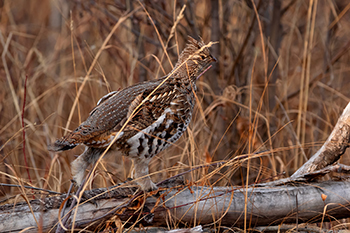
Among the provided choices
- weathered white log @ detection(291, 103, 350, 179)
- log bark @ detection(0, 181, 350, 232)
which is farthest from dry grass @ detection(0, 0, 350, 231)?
log bark @ detection(0, 181, 350, 232)

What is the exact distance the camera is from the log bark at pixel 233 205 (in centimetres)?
245

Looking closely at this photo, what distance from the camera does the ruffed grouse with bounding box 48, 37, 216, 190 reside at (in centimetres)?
237

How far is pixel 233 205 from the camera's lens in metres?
2.54

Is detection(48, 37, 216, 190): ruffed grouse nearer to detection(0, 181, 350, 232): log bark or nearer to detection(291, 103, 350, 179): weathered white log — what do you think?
detection(0, 181, 350, 232): log bark

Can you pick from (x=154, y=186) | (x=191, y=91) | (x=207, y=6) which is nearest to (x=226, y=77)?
(x=207, y=6)

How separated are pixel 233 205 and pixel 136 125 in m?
0.78

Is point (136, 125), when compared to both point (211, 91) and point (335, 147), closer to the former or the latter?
point (335, 147)

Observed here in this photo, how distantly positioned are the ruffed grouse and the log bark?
185 millimetres

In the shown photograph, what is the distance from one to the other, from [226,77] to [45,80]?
3.04 m

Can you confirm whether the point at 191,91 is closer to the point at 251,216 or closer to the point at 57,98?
the point at 251,216

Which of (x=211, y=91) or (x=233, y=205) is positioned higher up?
(x=211, y=91)

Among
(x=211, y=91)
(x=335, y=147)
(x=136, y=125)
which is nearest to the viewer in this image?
(x=136, y=125)

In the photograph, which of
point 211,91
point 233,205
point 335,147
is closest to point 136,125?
point 233,205

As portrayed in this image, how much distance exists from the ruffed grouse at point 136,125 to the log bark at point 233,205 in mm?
185
